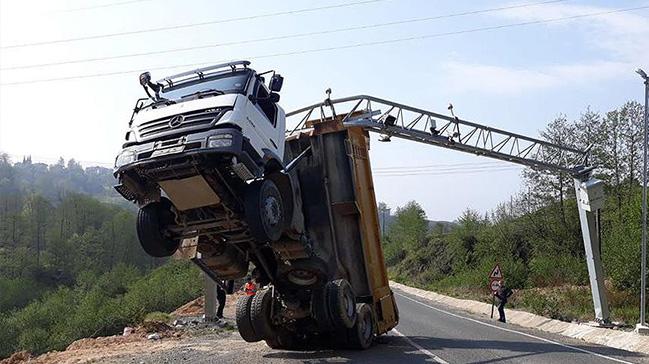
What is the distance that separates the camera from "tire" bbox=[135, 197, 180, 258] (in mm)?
9766

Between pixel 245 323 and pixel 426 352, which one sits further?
pixel 426 352

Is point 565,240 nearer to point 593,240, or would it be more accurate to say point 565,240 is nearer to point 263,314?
point 593,240

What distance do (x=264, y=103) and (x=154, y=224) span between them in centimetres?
238

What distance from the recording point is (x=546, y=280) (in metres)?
38.5

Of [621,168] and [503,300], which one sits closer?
[503,300]

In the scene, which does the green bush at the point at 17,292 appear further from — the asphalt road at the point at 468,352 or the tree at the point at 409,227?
the asphalt road at the point at 468,352

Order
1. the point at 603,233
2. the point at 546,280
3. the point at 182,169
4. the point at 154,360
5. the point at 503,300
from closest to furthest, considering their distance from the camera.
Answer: the point at 182,169 < the point at 154,360 < the point at 503,300 < the point at 603,233 < the point at 546,280

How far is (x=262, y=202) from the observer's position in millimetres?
9039

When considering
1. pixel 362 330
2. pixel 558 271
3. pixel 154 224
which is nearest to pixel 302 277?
pixel 362 330

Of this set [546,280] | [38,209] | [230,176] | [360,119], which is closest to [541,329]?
[360,119]

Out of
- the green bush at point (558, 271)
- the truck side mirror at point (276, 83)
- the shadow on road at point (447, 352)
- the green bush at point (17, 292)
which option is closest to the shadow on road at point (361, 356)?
the shadow on road at point (447, 352)

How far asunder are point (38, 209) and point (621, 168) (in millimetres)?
66612

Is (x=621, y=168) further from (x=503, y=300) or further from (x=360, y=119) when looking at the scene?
(x=360, y=119)

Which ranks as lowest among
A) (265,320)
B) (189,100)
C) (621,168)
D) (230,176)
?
(265,320)
